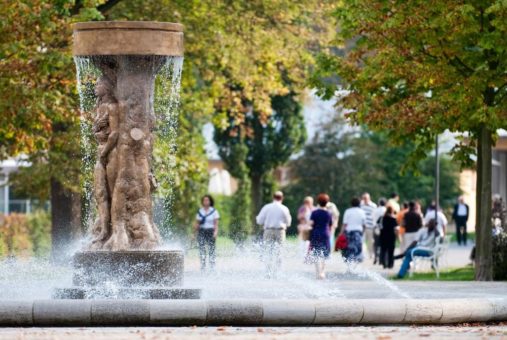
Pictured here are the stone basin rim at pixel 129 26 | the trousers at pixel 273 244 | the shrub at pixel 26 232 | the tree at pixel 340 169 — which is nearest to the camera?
the stone basin rim at pixel 129 26

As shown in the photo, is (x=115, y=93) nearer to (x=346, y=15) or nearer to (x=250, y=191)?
(x=346, y=15)

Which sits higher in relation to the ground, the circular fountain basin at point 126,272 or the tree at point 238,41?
the tree at point 238,41

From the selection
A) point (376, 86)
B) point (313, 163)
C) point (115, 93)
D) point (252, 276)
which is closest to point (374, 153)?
point (313, 163)

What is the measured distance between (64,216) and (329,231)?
765cm

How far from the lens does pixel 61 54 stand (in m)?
30.1

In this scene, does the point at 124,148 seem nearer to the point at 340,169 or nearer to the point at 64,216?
the point at 64,216

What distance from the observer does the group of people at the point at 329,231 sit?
96.5 ft

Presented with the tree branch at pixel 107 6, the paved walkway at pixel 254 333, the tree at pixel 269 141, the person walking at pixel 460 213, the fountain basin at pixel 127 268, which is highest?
the tree branch at pixel 107 6

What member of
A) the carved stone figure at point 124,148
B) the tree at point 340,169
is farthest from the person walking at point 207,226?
the tree at point 340,169

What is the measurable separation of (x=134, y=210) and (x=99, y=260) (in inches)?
38.5

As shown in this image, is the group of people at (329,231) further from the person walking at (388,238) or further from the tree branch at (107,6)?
the tree branch at (107,6)

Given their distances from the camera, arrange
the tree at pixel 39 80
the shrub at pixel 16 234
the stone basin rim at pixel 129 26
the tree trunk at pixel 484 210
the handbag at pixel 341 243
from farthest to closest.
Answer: the shrub at pixel 16 234 → the handbag at pixel 341 243 → the tree at pixel 39 80 → the tree trunk at pixel 484 210 → the stone basin rim at pixel 129 26

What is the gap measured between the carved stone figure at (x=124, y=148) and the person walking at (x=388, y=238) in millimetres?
14184

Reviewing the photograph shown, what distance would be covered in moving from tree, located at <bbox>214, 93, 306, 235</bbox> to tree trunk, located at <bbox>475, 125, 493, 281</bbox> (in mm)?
28725
